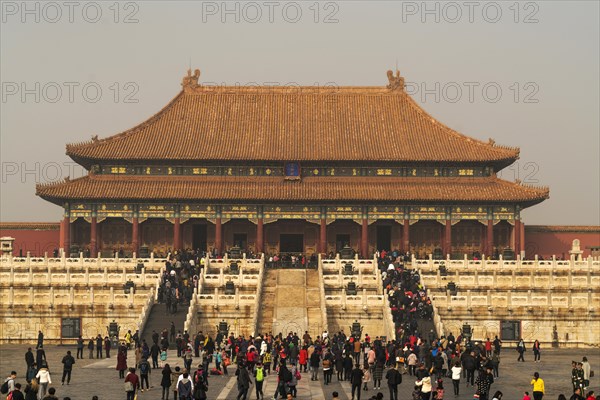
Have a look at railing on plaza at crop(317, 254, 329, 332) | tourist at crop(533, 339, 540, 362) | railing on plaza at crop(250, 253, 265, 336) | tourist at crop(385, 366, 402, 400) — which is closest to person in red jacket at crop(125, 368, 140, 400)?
tourist at crop(385, 366, 402, 400)

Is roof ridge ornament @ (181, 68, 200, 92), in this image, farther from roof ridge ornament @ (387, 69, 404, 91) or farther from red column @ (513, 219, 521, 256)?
red column @ (513, 219, 521, 256)

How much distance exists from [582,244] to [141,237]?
2850cm

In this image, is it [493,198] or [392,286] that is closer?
[392,286]

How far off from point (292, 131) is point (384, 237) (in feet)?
32.6

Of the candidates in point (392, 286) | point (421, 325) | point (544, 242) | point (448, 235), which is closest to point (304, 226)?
point (448, 235)

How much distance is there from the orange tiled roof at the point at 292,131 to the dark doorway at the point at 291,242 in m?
4.93

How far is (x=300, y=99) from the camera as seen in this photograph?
8219 cm

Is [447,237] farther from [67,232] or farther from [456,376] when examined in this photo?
[456,376]

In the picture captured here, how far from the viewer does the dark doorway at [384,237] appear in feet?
245

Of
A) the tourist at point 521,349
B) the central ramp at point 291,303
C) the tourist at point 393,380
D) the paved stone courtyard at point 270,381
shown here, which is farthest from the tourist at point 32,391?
the tourist at point 521,349

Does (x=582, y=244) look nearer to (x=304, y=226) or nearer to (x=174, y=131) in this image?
(x=304, y=226)

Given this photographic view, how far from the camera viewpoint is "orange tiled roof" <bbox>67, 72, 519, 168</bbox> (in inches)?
2955

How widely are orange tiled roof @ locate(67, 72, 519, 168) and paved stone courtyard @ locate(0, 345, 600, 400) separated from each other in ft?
102

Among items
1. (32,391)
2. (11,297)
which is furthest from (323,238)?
(32,391)
